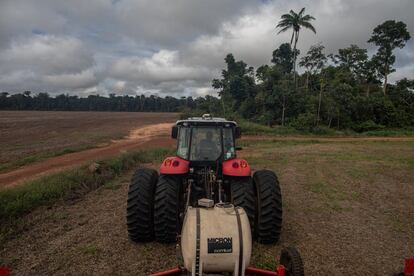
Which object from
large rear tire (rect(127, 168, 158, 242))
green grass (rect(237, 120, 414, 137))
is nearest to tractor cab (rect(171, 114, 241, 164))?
large rear tire (rect(127, 168, 158, 242))

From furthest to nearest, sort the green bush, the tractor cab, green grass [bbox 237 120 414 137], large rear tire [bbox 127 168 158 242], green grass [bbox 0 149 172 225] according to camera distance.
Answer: the green bush < green grass [bbox 237 120 414 137] < green grass [bbox 0 149 172 225] < the tractor cab < large rear tire [bbox 127 168 158 242]

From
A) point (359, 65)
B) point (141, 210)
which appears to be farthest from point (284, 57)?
point (141, 210)

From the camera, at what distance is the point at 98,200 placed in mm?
8594

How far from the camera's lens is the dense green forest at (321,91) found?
3466cm

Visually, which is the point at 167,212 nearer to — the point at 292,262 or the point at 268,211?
the point at 268,211

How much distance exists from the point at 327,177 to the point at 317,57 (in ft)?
123

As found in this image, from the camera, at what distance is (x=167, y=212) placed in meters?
5.17

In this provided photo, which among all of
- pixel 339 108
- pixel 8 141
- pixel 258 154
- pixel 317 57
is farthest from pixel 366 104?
pixel 8 141

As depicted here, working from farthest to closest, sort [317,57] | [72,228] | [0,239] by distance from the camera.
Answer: [317,57], [72,228], [0,239]

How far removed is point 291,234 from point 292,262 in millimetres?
2601

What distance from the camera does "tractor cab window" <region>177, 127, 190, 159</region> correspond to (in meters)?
6.02

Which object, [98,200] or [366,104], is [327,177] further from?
[366,104]

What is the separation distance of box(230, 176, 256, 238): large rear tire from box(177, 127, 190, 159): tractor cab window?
106 cm

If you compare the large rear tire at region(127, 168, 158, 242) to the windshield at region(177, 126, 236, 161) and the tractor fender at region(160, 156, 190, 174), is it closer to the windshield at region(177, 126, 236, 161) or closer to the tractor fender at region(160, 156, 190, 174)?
the tractor fender at region(160, 156, 190, 174)
